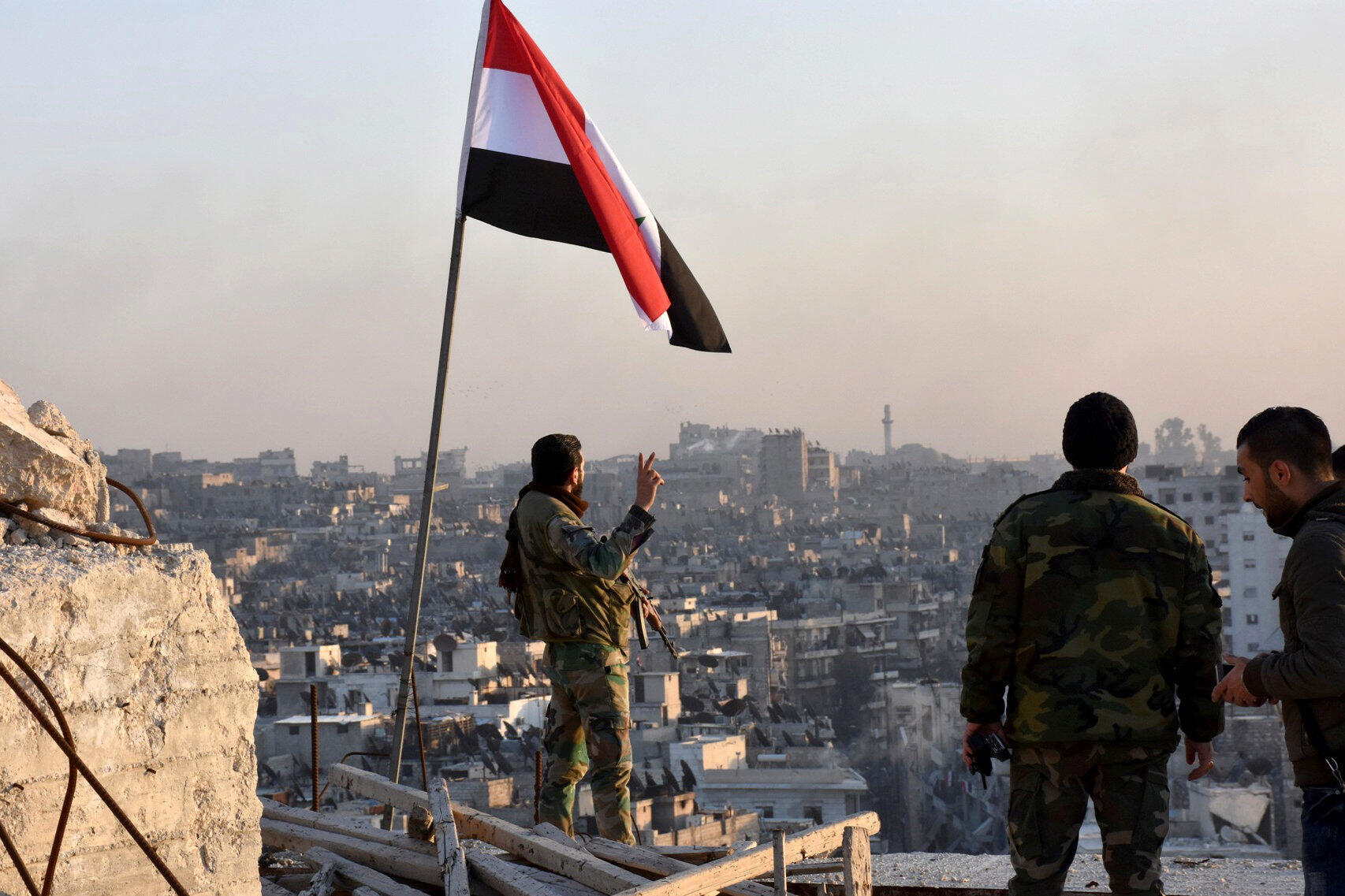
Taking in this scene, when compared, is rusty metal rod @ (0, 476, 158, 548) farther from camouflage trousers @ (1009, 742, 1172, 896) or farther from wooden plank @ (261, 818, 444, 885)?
camouflage trousers @ (1009, 742, 1172, 896)

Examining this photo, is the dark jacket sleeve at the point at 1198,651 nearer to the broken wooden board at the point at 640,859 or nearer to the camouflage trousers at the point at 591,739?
the broken wooden board at the point at 640,859

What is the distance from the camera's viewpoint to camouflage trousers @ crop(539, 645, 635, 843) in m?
3.87

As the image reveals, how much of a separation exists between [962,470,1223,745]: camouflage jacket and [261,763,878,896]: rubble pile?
2.21 ft

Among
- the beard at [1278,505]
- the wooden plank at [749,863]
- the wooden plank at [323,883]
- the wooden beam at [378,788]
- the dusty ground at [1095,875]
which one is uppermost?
the beard at [1278,505]

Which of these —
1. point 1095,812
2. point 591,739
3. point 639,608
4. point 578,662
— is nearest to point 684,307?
point 639,608

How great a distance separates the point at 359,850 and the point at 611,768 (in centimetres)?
76

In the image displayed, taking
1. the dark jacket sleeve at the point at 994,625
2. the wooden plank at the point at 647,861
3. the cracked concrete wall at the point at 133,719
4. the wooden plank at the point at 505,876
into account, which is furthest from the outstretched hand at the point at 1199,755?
the cracked concrete wall at the point at 133,719

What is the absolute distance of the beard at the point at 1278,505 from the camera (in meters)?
2.64

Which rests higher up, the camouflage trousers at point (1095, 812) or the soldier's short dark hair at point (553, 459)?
the soldier's short dark hair at point (553, 459)

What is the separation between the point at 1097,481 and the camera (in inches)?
108

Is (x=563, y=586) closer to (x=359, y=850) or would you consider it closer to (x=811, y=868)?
(x=359, y=850)

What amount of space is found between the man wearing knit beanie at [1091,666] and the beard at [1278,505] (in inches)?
6.0

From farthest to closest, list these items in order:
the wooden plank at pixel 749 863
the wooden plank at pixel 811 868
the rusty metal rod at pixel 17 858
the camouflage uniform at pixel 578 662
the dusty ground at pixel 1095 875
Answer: the dusty ground at pixel 1095 875, the camouflage uniform at pixel 578 662, the wooden plank at pixel 811 868, the wooden plank at pixel 749 863, the rusty metal rod at pixel 17 858

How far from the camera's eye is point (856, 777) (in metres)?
27.8
